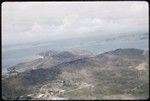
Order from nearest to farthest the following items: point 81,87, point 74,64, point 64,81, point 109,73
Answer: point 81,87, point 64,81, point 109,73, point 74,64

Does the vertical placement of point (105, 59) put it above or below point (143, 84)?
below

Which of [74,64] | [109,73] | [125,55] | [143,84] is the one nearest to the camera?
[143,84]

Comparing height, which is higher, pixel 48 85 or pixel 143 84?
pixel 143 84

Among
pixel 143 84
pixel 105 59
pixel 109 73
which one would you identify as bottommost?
pixel 105 59

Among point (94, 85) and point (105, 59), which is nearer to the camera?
point (94, 85)

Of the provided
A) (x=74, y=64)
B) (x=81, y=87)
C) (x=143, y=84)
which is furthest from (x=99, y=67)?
(x=143, y=84)

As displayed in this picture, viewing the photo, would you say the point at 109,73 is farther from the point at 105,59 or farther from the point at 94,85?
the point at 105,59

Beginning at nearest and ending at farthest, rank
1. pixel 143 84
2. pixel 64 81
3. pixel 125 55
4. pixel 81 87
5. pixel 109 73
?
pixel 143 84, pixel 81 87, pixel 64 81, pixel 109 73, pixel 125 55

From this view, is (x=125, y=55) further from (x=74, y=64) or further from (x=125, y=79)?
(x=125, y=79)

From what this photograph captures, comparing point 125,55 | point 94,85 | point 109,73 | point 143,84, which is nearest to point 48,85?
point 94,85
